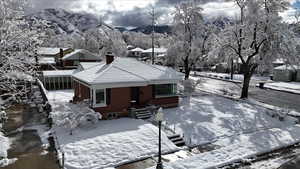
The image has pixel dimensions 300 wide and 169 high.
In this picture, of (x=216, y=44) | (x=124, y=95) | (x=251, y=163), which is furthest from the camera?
(x=216, y=44)

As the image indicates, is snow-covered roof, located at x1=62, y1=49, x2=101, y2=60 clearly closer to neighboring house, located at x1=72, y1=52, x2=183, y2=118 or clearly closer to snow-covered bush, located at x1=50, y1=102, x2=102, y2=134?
neighboring house, located at x1=72, y1=52, x2=183, y2=118

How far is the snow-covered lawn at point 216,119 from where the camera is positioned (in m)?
14.9

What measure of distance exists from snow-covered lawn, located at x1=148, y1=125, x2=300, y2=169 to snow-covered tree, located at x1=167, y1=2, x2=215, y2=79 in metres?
17.6

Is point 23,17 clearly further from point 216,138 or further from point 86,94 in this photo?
point 216,138

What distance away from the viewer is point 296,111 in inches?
826

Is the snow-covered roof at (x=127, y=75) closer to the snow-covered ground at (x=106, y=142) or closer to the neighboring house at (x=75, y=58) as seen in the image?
the snow-covered ground at (x=106, y=142)

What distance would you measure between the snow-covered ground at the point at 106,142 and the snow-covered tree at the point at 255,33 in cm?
1421

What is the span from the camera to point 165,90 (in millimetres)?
20016

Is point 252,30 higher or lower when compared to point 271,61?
higher

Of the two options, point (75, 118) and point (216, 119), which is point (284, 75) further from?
point (75, 118)

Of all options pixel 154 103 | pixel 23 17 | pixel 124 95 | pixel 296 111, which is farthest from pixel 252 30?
pixel 23 17

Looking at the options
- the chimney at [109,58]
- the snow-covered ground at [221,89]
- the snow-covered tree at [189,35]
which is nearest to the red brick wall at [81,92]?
the chimney at [109,58]

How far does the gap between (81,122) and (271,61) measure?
61.7 feet

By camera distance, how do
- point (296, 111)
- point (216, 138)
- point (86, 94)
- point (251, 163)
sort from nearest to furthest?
point (251, 163) < point (216, 138) < point (86, 94) < point (296, 111)
